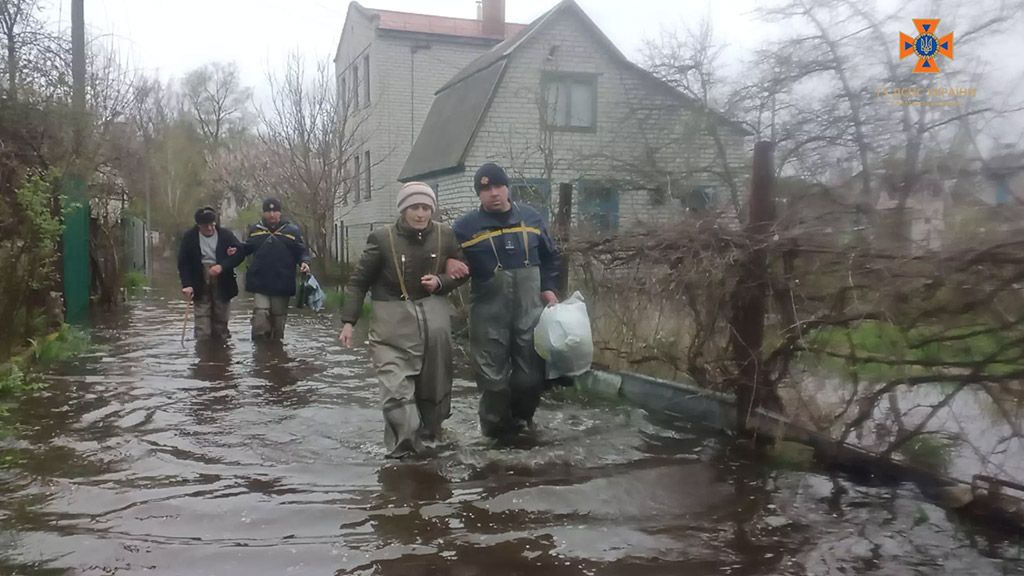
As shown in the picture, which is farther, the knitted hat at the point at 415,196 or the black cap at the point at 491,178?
the black cap at the point at 491,178

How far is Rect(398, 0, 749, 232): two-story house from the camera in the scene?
44.5 ft

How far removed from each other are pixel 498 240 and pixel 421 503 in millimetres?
1870

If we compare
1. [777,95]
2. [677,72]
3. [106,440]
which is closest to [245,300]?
[677,72]

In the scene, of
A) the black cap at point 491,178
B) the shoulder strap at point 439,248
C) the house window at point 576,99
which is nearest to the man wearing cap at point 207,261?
the shoulder strap at point 439,248

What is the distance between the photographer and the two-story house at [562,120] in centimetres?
1356

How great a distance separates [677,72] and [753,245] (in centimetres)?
1074

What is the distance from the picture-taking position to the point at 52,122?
9.84 meters

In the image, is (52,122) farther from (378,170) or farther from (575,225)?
(378,170)

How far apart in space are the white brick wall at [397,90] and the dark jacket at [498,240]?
58.8 ft

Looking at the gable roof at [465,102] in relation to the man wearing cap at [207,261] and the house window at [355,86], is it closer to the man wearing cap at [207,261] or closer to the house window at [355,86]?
the house window at [355,86]

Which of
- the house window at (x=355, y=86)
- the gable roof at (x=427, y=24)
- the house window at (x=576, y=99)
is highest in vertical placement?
the gable roof at (x=427, y=24)

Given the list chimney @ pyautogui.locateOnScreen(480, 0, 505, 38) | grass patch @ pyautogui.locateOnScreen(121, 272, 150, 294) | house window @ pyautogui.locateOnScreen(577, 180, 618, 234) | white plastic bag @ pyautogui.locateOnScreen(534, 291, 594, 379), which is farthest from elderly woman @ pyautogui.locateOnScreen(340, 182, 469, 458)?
chimney @ pyautogui.locateOnScreen(480, 0, 505, 38)

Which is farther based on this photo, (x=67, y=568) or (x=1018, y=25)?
(x=1018, y=25)

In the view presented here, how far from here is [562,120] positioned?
17844mm
